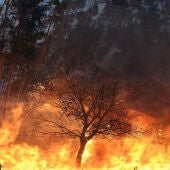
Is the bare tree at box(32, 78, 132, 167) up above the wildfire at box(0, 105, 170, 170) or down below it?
above

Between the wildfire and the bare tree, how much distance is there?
3.72 ft

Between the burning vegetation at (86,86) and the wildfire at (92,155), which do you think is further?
the burning vegetation at (86,86)

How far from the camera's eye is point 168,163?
2784cm

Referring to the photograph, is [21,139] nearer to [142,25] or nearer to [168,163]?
[168,163]

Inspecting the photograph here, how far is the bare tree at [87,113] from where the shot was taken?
29484mm

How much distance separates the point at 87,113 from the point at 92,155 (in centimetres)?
410

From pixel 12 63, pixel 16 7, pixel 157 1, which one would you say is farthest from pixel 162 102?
pixel 157 1

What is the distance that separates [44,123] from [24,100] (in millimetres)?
9269

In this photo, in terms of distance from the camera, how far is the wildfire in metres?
27.0

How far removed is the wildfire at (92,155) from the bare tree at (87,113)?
1.13m

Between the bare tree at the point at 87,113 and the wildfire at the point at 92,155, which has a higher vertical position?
the bare tree at the point at 87,113

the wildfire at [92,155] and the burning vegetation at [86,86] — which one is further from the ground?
the burning vegetation at [86,86]

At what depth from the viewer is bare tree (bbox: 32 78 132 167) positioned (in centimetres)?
2948

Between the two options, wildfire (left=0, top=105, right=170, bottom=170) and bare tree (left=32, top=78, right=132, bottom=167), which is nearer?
wildfire (left=0, top=105, right=170, bottom=170)
